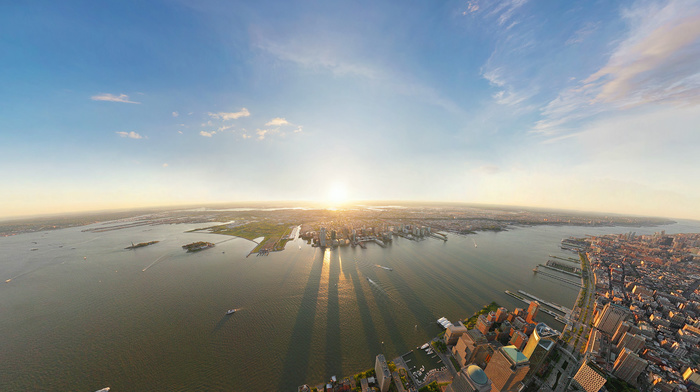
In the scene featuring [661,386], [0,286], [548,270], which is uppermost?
[0,286]

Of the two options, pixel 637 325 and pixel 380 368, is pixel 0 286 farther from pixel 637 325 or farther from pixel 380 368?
pixel 637 325

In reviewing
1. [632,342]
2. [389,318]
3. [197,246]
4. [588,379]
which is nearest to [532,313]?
[588,379]

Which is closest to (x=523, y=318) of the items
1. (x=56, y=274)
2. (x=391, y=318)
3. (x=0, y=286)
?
(x=391, y=318)

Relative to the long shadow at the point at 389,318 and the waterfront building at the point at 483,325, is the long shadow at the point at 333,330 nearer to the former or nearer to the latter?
the long shadow at the point at 389,318

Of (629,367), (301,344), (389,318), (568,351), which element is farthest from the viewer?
(389,318)

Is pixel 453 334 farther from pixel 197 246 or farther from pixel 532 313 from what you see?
pixel 197 246

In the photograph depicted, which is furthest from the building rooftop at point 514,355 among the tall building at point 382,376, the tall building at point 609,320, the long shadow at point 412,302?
the tall building at point 609,320
